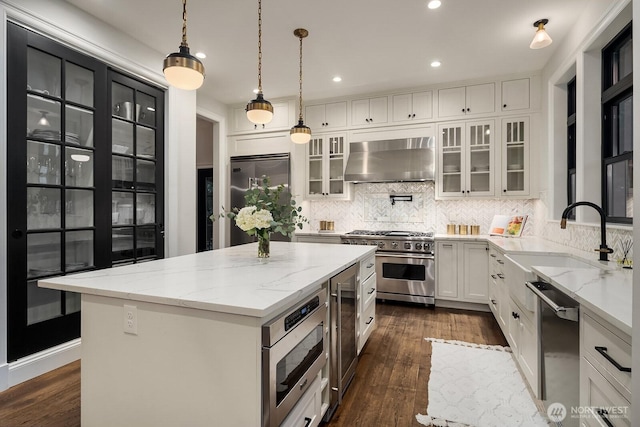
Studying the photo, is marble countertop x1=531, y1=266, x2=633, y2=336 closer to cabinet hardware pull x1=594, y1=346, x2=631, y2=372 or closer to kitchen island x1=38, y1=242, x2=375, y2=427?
cabinet hardware pull x1=594, y1=346, x2=631, y2=372

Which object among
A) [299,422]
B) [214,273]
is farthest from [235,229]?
[299,422]

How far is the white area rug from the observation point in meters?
1.92

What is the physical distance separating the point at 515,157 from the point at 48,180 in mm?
4947

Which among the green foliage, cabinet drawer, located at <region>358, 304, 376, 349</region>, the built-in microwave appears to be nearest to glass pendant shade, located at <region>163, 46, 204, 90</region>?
the green foliage

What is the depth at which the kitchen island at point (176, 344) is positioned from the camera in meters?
1.19

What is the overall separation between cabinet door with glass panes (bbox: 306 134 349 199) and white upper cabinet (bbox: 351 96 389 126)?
33 centimetres

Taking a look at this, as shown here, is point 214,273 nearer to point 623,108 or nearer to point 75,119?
point 75,119

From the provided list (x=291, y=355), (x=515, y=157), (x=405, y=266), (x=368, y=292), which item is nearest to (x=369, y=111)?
(x=515, y=157)

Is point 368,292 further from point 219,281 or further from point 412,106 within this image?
point 412,106

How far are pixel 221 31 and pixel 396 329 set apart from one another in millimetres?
3523

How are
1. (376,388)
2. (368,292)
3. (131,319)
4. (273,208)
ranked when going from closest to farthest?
(131,319)
(273,208)
(376,388)
(368,292)

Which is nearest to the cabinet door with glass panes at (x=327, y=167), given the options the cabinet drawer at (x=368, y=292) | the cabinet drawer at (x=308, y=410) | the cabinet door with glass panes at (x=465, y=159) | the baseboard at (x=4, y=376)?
the cabinet door with glass panes at (x=465, y=159)

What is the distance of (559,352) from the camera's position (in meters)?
1.60

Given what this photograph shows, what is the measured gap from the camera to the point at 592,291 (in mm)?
1378
